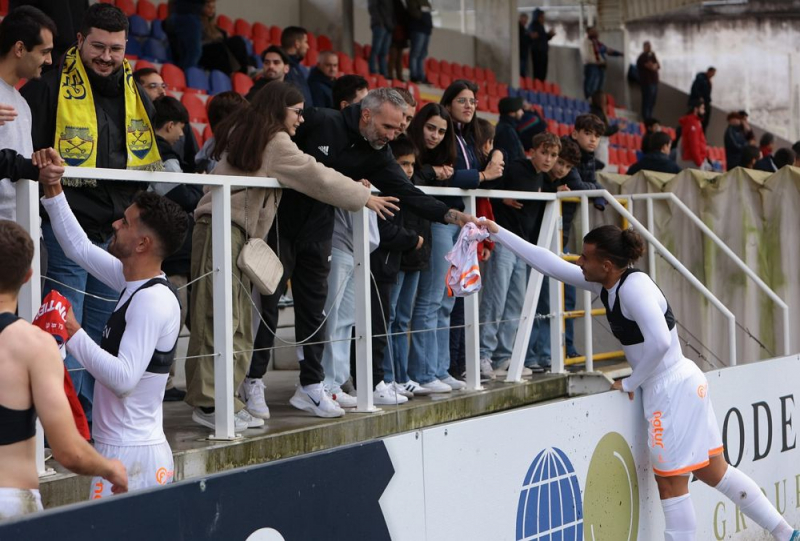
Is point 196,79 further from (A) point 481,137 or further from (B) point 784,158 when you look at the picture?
(B) point 784,158

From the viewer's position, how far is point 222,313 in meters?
4.64

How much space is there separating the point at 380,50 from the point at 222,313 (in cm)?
1183

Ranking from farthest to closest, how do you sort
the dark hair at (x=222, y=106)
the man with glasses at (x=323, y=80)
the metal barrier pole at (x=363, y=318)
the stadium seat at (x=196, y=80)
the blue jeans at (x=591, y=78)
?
the blue jeans at (x=591, y=78) < the stadium seat at (x=196, y=80) < the man with glasses at (x=323, y=80) < the dark hair at (x=222, y=106) < the metal barrier pole at (x=363, y=318)

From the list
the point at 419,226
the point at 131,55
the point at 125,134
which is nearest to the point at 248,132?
the point at 125,134

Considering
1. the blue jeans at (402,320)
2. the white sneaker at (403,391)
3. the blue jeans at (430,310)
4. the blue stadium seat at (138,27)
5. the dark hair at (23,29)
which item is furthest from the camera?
the blue stadium seat at (138,27)

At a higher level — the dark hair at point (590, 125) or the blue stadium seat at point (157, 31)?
the blue stadium seat at point (157, 31)

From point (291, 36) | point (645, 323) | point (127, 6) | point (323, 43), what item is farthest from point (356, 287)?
point (323, 43)

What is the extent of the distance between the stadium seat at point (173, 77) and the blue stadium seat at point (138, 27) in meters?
1.27

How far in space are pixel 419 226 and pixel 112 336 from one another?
307cm

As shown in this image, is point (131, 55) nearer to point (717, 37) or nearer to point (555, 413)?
point (555, 413)

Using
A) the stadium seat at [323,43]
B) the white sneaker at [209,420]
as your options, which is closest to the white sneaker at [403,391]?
the white sneaker at [209,420]

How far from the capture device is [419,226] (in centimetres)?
611

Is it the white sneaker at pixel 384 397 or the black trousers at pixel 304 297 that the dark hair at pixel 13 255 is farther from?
the white sneaker at pixel 384 397

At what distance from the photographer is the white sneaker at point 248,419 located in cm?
486
